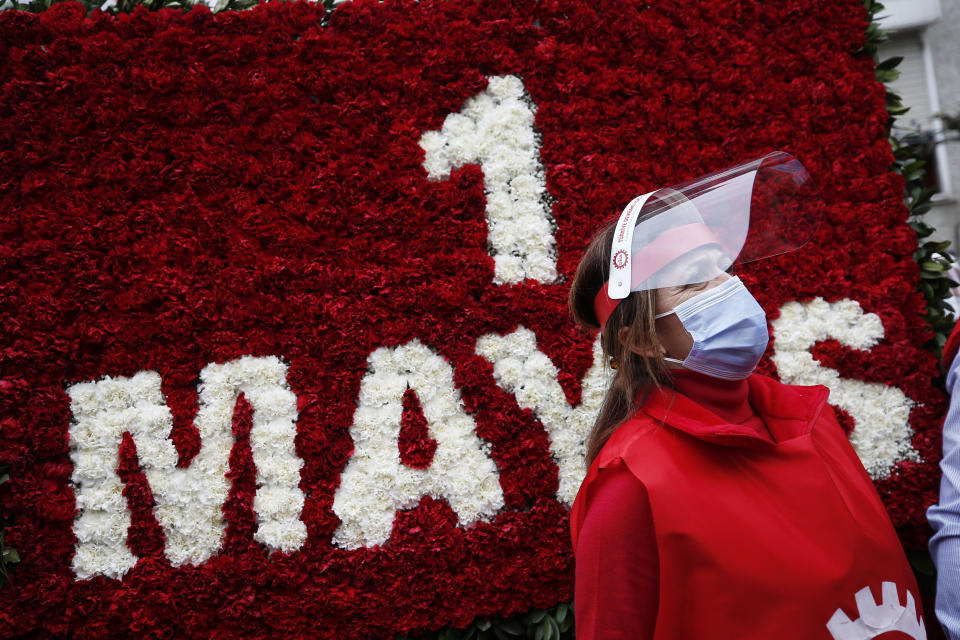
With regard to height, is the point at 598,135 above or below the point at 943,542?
above

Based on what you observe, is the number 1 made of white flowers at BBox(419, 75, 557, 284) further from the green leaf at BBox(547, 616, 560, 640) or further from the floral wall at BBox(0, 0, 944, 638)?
the green leaf at BBox(547, 616, 560, 640)

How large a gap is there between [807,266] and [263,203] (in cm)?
261

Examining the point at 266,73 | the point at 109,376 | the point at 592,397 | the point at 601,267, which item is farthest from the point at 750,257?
the point at 109,376

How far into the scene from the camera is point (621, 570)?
150 centimetres

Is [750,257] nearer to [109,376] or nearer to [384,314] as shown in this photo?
[384,314]

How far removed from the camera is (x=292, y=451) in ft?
8.54

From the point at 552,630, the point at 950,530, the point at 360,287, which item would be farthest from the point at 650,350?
the point at 552,630

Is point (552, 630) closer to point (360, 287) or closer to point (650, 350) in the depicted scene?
point (650, 350)

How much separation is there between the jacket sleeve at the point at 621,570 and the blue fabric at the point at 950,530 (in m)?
1.02

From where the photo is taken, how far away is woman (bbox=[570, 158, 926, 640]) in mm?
1493

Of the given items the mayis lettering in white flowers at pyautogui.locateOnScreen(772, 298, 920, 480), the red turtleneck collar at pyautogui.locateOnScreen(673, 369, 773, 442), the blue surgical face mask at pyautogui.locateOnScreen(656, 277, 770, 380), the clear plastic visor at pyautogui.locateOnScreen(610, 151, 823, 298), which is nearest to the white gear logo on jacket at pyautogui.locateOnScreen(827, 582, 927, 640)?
the red turtleneck collar at pyautogui.locateOnScreen(673, 369, 773, 442)

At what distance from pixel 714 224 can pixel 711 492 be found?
85 cm

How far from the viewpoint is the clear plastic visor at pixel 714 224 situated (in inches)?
69.4

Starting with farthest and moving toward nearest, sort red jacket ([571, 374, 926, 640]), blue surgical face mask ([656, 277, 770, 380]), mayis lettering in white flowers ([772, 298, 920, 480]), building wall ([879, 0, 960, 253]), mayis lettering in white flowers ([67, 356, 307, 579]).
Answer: building wall ([879, 0, 960, 253]) → mayis lettering in white flowers ([772, 298, 920, 480]) → mayis lettering in white flowers ([67, 356, 307, 579]) → blue surgical face mask ([656, 277, 770, 380]) → red jacket ([571, 374, 926, 640])
